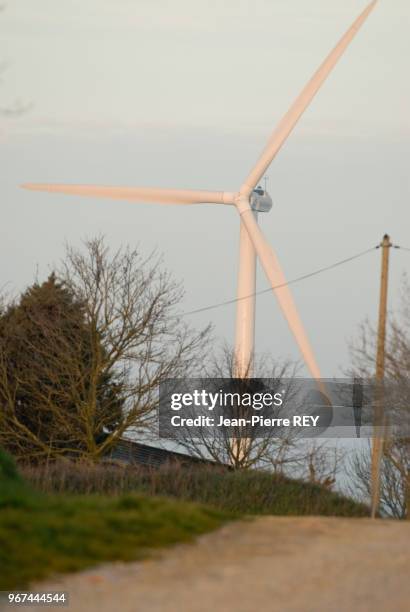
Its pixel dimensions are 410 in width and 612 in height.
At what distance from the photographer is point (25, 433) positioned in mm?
40250

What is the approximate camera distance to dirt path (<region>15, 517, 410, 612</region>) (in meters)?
8.95

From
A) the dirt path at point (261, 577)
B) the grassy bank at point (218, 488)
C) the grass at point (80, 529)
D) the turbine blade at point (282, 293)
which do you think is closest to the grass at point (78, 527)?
the grass at point (80, 529)

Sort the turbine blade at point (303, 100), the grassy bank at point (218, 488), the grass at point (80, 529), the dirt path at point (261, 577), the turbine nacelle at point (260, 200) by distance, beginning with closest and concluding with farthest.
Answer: the dirt path at point (261, 577)
the grass at point (80, 529)
the grassy bank at point (218, 488)
the turbine blade at point (303, 100)
the turbine nacelle at point (260, 200)

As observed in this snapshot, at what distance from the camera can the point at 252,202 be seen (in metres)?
37.5

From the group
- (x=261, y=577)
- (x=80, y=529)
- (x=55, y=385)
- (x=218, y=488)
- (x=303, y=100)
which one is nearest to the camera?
(x=261, y=577)

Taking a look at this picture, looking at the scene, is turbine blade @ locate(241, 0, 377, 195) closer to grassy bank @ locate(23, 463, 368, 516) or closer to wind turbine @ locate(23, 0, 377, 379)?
wind turbine @ locate(23, 0, 377, 379)

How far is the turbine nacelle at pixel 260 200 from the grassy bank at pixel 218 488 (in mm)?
12148

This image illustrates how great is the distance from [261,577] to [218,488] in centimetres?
1566

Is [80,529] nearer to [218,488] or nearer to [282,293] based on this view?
[218,488]

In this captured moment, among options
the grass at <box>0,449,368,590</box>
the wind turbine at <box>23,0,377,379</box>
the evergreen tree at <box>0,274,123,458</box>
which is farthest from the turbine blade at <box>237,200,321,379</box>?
the grass at <box>0,449,368,590</box>

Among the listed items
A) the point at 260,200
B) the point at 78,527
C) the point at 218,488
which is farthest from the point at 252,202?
the point at 78,527

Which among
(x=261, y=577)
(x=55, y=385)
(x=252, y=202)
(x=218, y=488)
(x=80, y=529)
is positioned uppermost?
(x=252, y=202)

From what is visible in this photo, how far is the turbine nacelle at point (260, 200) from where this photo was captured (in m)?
37.6

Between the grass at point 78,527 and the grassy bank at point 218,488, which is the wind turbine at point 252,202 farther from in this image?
the grass at point 78,527
